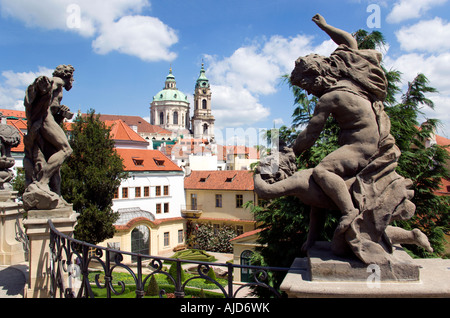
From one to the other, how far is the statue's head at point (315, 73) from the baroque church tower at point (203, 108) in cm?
12802

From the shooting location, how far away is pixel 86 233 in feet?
73.1

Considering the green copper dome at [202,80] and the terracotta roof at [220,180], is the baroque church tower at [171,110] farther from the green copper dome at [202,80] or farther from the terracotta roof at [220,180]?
the terracotta roof at [220,180]

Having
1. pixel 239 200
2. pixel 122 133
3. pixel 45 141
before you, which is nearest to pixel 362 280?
pixel 45 141

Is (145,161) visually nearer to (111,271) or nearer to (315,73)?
(111,271)

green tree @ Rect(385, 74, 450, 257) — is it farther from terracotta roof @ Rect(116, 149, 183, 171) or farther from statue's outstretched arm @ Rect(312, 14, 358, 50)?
terracotta roof @ Rect(116, 149, 183, 171)

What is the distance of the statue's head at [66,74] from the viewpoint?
5.72 metres

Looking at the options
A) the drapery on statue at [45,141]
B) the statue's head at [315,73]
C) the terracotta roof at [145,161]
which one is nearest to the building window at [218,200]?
the terracotta roof at [145,161]

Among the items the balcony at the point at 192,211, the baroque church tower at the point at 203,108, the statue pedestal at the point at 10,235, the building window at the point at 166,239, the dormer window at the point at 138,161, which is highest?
the baroque church tower at the point at 203,108

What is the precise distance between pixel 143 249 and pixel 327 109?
3421 centimetres

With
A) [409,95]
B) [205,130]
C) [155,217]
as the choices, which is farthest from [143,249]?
[205,130]

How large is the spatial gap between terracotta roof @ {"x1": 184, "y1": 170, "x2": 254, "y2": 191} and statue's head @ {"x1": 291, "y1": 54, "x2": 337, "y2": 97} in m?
32.8

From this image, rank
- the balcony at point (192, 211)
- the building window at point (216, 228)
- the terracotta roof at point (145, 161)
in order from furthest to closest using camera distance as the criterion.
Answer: the balcony at point (192, 211) → the building window at point (216, 228) → the terracotta roof at point (145, 161)

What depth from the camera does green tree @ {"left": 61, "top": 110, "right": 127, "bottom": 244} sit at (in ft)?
72.6
